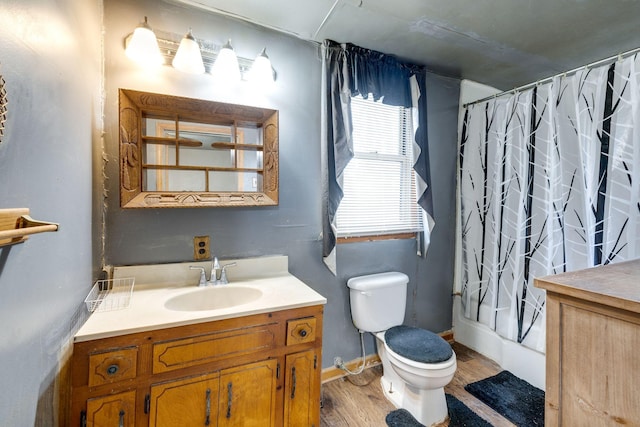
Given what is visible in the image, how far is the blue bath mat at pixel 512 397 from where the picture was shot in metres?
1.58

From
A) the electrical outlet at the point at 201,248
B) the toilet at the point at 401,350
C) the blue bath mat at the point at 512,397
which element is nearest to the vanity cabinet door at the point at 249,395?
the electrical outlet at the point at 201,248

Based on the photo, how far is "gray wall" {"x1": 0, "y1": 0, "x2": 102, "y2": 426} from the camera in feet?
2.09

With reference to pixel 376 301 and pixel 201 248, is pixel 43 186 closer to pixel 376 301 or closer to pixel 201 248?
pixel 201 248

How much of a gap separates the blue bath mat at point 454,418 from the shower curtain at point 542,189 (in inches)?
26.7

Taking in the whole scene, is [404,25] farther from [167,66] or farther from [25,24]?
[25,24]

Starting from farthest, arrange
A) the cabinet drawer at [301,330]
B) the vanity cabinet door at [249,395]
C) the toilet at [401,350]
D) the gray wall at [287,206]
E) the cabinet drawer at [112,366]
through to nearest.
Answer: the toilet at [401,350] < the gray wall at [287,206] < the cabinet drawer at [301,330] < the vanity cabinet door at [249,395] < the cabinet drawer at [112,366]

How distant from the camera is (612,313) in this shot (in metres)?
0.63

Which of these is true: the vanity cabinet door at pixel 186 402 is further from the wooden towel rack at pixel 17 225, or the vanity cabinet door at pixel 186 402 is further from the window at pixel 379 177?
the window at pixel 379 177

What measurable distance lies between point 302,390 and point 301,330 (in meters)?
0.29

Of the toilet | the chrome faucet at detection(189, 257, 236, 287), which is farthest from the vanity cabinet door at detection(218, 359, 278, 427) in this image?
the toilet

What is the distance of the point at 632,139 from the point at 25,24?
248 cm

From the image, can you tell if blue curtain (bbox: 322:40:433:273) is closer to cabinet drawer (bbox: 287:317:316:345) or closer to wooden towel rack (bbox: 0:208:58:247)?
cabinet drawer (bbox: 287:317:316:345)

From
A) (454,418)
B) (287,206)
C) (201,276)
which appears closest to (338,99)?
(287,206)

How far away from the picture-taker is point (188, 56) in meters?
1.39
